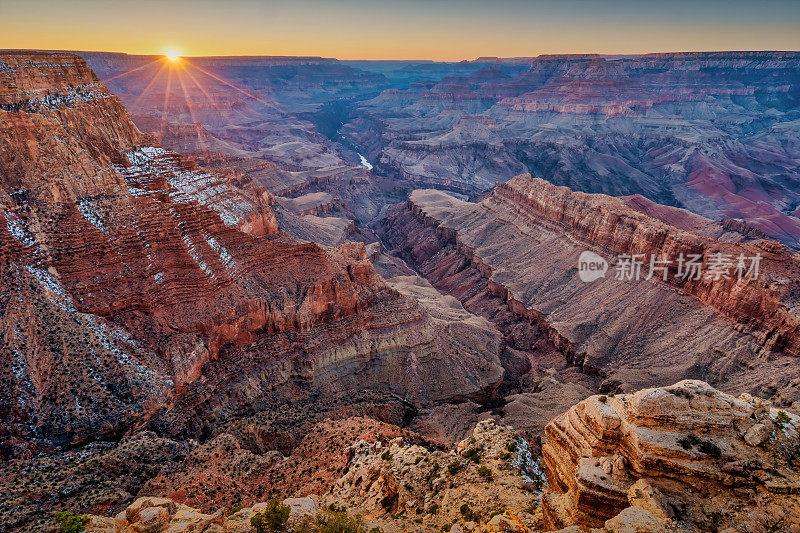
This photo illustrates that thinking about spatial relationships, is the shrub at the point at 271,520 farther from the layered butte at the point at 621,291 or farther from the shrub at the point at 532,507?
the layered butte at the point at 621,291

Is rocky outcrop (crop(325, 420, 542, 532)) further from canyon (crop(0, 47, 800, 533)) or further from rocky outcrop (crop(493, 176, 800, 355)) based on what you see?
rocky outcrop (crop(493, 176, 800, 355))

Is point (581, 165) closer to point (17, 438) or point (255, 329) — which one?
point (255, 329)

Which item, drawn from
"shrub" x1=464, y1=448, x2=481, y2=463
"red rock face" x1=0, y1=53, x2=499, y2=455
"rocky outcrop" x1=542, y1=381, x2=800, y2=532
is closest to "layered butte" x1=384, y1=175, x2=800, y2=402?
"red rock face" x1=0, y1=53, x2=499, y2=455

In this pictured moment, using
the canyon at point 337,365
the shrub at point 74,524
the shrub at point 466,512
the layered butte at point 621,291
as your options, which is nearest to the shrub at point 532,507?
the canyon at point 337,365

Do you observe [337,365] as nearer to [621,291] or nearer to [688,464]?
[688,464]

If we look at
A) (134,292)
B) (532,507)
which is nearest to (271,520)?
(532,507)

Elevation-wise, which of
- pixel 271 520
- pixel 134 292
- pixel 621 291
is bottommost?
pixel 621 291
